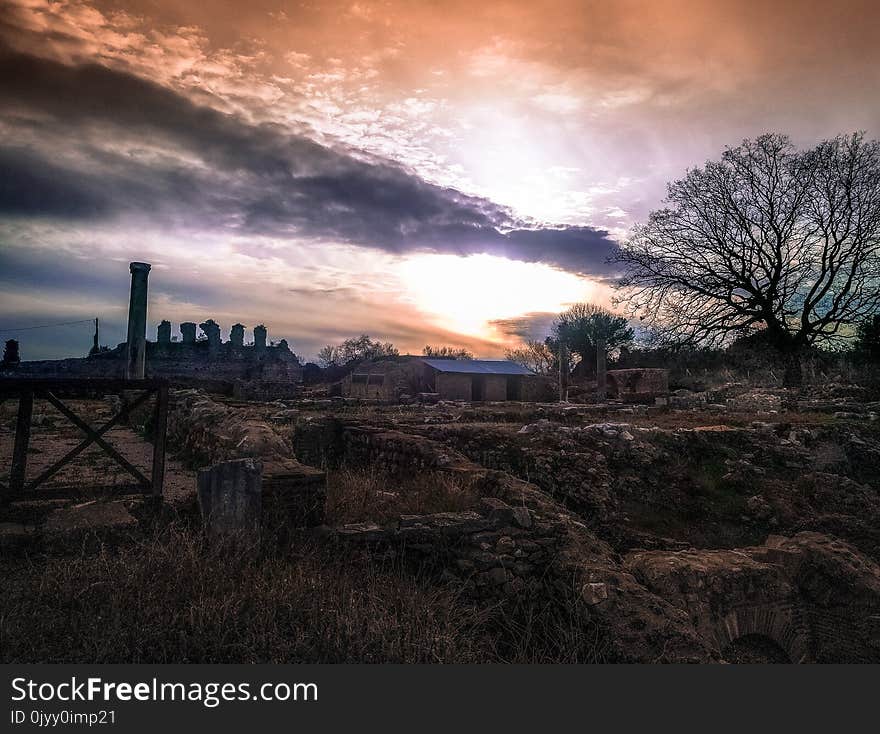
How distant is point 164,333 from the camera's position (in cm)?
3672

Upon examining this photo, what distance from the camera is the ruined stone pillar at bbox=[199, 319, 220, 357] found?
3728 cm

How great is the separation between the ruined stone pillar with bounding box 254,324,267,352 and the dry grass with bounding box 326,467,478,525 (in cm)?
3502

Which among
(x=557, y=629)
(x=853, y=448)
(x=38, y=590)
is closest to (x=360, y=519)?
(x=557, y=629)

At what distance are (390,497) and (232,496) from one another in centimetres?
177

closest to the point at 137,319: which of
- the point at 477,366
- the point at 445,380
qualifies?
the point at 445,380

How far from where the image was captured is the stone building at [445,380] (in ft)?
101

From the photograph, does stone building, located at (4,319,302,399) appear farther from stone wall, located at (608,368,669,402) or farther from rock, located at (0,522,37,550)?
rock, located at (0,522,37,550)

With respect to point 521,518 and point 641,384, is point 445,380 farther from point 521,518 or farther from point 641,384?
point 521,518

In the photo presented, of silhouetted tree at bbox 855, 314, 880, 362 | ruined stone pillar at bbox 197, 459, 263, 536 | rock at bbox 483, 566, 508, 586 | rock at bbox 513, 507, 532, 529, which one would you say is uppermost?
silhouetted tree at bbox 855, 314, 880, 362

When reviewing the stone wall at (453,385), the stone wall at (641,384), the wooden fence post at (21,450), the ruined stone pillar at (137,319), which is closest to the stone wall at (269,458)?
the wooden fence post at (21,450)

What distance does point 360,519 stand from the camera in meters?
5.11

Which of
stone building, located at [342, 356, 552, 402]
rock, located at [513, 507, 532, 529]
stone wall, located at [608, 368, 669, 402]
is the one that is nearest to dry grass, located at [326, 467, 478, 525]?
rock, located at [513, 507, 532, 529]

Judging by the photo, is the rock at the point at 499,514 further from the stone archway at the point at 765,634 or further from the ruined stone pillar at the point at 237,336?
the ruined stone pillar at the point at 237,336

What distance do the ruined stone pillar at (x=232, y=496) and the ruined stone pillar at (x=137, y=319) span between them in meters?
10.2
